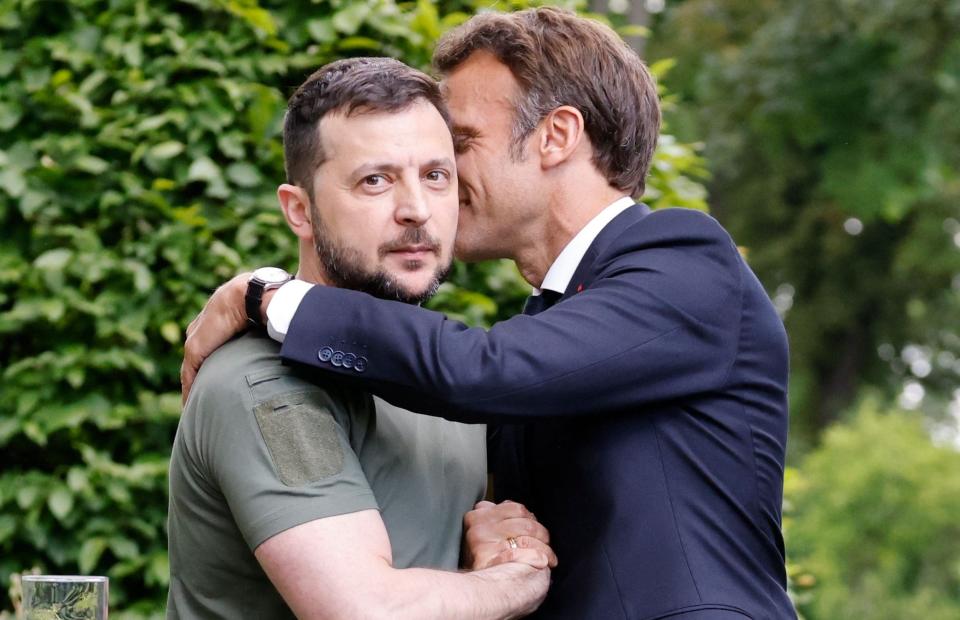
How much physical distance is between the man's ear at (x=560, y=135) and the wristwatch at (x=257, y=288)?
2.53 ft

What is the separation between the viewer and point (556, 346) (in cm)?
234

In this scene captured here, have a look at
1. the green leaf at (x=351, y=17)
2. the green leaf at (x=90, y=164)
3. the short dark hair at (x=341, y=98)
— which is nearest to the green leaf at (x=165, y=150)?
the green leaf at (x=90, y=164)

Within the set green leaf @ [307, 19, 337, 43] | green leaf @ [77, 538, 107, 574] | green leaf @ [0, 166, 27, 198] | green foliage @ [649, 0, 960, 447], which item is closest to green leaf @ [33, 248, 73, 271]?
green leaf @ [0, 166, 27, 198]

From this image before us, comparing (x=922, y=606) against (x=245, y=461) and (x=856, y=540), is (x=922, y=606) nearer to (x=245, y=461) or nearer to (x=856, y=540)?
(x=856, y=540)

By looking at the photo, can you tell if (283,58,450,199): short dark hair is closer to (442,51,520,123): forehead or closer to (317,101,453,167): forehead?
(317,101,453,167): forehead

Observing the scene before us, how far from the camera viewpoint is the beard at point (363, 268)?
8.27 ft

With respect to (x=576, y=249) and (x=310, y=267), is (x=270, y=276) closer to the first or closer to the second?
(x=310, y=267)

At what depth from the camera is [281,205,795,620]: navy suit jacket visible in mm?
2320

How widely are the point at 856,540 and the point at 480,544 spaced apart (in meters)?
14.0

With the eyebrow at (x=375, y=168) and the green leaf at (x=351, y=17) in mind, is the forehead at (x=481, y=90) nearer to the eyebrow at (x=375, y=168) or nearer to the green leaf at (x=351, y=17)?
the eyebrow at (x=375, y=168)

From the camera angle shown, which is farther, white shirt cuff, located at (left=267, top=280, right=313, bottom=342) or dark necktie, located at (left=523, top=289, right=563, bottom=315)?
dark necktie, located at (left=523, top=289, right=563, bottom=315)

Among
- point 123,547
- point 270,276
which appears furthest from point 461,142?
point 123,547

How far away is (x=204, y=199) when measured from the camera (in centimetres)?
397

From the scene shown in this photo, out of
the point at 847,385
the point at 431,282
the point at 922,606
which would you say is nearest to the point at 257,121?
the point at 431,282
